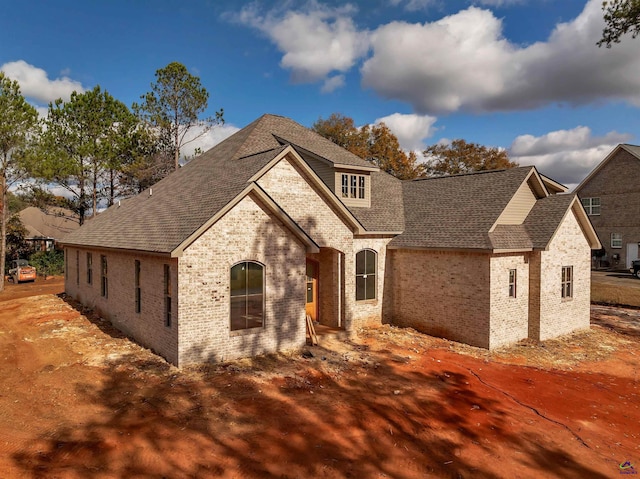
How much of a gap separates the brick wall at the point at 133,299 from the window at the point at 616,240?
151 feet

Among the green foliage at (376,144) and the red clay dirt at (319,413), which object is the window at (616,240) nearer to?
the green foliage at (376,144)

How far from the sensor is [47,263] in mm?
38344

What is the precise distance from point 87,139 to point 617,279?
4565cm

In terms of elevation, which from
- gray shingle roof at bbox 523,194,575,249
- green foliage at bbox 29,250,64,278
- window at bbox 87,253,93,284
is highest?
gray shingle roof at bbox 523,194,575,249

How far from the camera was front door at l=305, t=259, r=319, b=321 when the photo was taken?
16734 millimetres

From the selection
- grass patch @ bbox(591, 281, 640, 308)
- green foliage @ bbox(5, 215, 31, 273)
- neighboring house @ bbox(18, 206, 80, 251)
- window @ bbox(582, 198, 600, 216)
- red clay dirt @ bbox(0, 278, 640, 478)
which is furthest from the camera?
neighboring house @ bbox(18, 206, 80, 251)

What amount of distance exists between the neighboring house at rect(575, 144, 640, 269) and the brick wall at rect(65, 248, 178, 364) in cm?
4241

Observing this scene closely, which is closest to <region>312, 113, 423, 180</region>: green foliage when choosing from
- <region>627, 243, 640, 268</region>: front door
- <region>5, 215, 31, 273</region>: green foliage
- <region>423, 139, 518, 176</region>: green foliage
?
<region>423, 139, 518, 176</region>: green foliage

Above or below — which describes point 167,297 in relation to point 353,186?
below

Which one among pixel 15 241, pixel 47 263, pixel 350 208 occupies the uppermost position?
pixel 350 208

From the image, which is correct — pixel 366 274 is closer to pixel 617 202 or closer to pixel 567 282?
pixel 567 282

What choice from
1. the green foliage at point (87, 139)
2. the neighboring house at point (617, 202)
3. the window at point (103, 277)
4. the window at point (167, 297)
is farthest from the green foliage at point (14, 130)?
the neighboring house at point (617, 202)

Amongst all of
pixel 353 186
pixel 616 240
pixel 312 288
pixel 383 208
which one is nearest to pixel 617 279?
pixel 616 240

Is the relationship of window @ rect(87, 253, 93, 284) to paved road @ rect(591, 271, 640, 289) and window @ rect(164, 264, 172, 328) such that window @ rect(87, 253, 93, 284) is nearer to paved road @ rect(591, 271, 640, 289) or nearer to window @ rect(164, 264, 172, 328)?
window @ rect(164, 264, 172, 328)
